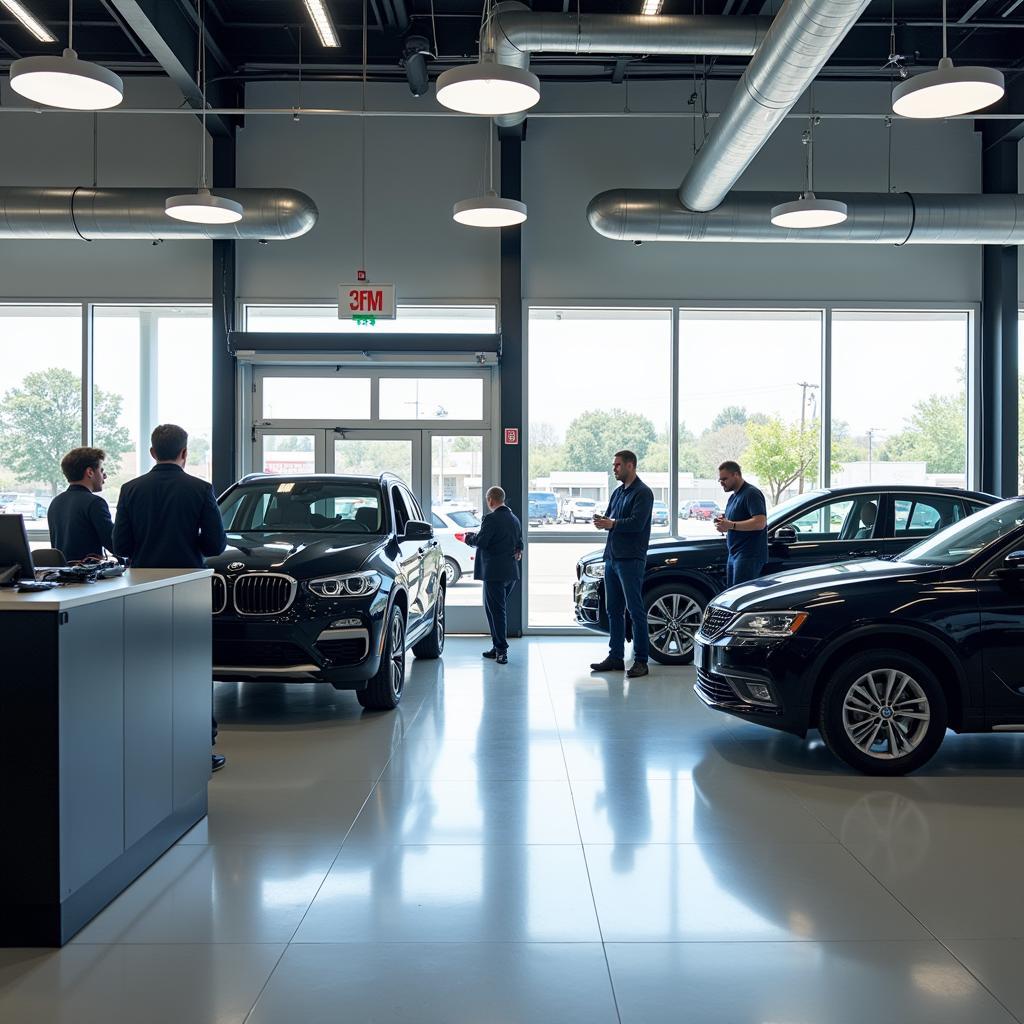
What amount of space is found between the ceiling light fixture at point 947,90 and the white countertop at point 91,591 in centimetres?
540

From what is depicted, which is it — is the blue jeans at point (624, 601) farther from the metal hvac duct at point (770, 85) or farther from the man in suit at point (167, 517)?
the man in suit at point (167, 517)

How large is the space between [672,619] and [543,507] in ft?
10.5

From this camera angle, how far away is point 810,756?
19.5 feet

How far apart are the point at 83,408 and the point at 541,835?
9656mm

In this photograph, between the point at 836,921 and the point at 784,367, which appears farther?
the point at 784,367

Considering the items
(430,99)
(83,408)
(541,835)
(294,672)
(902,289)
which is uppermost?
(430,99)

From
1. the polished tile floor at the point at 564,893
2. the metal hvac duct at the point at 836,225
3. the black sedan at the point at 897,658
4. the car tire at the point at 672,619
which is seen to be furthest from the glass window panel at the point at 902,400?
the black sedan at the point at 897,658

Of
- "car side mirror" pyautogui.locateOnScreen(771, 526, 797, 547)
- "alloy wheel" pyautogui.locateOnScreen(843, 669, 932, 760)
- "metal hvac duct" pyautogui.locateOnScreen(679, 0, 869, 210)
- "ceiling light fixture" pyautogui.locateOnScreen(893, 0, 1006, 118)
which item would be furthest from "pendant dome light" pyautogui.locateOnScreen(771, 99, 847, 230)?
"alloy wheel" pyautogui.locateOnScreen(843, 669, 932, 760)

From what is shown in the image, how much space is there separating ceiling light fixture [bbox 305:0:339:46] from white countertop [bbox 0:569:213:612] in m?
6.92

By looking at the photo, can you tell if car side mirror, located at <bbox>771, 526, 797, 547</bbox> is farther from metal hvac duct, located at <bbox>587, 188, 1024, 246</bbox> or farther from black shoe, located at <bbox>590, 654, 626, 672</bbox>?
metal hvac duct, located at <bbox>587, 188, 1024, 246</bbox>

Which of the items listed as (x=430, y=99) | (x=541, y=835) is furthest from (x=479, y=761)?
(x=430, y=99)

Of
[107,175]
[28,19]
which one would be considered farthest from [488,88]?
[107,175]

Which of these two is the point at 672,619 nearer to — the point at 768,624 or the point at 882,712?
the point at 768,624

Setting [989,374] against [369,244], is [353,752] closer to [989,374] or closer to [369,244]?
[369,244]
